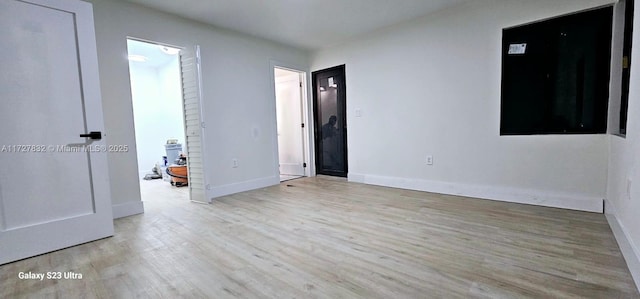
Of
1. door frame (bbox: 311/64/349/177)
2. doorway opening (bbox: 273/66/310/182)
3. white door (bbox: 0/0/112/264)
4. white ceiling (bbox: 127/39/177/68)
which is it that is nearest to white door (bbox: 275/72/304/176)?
doorway opening (bbox: 273/66/310/182)

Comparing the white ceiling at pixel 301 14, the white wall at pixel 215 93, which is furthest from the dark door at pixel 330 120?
the white ceiling at pixel 301 14

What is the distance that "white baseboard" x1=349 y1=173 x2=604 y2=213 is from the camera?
2.68 m

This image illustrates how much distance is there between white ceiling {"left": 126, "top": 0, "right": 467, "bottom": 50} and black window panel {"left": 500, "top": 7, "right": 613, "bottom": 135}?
0.95m

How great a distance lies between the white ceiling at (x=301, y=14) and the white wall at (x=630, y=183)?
2.01 meters

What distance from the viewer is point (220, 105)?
3.83 meters

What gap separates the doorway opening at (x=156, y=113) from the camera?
5680 millimetres

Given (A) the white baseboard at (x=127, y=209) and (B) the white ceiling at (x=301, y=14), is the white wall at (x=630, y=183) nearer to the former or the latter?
(B) the white ceiling at (x=301, y=14)

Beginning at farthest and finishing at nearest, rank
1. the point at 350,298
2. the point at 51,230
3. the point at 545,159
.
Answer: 1. the point at 545,159
2. the point at 51,230
3. the point at 350,298

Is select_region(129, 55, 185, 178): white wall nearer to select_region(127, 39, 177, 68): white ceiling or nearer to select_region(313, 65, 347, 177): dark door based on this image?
select_region(127, 39, 177, 68): white ceiling

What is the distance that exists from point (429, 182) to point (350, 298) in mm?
2674

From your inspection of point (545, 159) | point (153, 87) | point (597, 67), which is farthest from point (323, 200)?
point (153, 87)

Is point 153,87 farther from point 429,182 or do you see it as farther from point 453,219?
point 453,219

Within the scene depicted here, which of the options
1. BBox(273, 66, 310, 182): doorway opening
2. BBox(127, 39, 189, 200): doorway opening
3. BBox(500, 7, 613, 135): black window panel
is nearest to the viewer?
BBox(500, 7, 613, 135): black window panel

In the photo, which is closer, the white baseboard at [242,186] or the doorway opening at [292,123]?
the white baseboard at [242,186]
